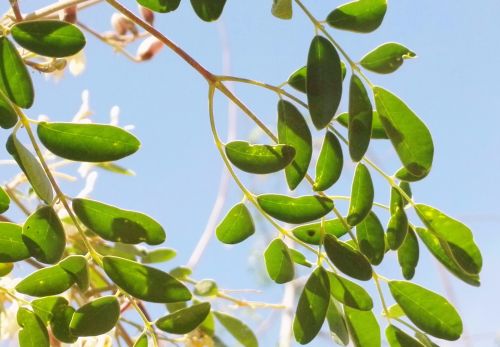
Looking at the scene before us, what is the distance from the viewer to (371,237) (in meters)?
0.47

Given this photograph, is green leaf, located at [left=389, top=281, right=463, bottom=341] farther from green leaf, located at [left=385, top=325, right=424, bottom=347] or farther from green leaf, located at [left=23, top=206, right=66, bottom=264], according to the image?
green leaf, located at [left=23, top=206, right=66, bottom=264]

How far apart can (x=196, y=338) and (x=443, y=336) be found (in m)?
0.25

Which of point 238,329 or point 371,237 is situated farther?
point 238,329

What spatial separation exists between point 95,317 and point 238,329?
0.26 metres

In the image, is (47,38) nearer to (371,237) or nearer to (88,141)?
(88,141)

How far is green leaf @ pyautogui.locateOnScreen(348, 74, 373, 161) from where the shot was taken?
41 centimetres

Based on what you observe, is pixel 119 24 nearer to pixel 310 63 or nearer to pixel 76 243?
pixel 76 243

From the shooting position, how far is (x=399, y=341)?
491 mm

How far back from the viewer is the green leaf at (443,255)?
18.2 inches

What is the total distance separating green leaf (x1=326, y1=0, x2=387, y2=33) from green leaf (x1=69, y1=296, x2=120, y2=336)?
198mm

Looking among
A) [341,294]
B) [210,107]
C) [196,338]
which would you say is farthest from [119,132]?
[196,338]

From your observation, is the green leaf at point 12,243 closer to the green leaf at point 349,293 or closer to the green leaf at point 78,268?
the green leaf at point 78,268

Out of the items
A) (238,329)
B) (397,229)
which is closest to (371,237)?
(397,229)

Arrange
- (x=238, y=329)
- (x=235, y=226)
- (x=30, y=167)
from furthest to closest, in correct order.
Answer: (x=238, y=329) → (x=235, y=226) → (x=30, y=167)
